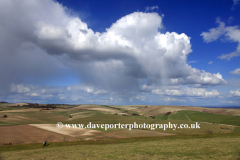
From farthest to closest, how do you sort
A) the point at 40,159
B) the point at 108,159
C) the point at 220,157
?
the point at 40,159 → the point at 108,159 → the point at 220,157

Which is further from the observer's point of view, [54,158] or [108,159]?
[54,158]

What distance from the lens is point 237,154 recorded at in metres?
17.1

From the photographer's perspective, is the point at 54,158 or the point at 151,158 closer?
the point at 151,158

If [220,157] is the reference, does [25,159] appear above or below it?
below

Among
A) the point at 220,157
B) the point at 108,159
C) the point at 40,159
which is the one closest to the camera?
the point at 220,157

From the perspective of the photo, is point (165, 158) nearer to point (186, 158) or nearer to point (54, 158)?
point (186, 158)

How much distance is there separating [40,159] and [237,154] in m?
24.5

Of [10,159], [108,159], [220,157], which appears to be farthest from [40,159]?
[220,157]

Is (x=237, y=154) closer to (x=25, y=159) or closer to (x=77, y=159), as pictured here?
(x=77, y=159)

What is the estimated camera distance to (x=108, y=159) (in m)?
17.5

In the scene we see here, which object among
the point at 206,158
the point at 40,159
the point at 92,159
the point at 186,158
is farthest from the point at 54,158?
the point at 206,158

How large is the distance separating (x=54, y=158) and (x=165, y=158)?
46.7 ft

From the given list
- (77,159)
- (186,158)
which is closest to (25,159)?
(77,159)

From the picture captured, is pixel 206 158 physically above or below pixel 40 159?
above
